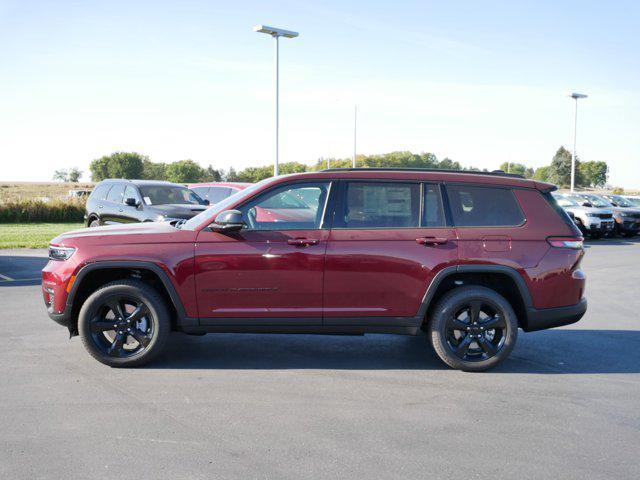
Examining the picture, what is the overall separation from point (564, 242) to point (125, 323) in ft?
13.0

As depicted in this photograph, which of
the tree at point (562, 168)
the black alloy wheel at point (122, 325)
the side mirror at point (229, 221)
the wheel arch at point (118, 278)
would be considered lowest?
the black alloy wheel at point (122, 325)

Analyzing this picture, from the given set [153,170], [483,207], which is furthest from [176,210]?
[153,170]

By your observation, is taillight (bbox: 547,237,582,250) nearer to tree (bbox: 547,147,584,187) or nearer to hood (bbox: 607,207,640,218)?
hood (bbox: 607,207,640,218)

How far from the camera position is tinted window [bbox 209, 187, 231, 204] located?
16989 mm

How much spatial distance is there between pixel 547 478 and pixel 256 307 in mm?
2835

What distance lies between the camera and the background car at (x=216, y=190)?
16875mm

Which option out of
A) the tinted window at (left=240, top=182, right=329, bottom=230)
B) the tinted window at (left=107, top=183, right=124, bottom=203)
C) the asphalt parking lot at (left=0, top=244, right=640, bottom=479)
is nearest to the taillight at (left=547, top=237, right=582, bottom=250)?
the asphalt parking lot at (left=0, top=244, right=640, bottom=479)

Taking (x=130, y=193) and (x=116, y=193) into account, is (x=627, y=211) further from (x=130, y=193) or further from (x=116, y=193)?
(x=116, y=193)

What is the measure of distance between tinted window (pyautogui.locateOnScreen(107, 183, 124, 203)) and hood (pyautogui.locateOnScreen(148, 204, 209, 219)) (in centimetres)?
129

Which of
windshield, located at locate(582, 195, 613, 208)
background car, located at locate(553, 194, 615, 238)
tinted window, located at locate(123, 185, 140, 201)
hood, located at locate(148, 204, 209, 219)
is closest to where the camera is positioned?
hood, located at locate(148, 204, 209, 219)

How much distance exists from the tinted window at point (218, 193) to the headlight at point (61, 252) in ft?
36.0

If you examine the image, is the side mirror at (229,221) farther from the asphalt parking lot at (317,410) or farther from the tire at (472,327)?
the tire at (472,327)

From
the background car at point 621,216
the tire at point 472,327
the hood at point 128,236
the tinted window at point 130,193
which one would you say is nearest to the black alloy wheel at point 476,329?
the tire at point 472,327

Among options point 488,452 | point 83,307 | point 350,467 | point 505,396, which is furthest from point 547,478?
point 83,307
